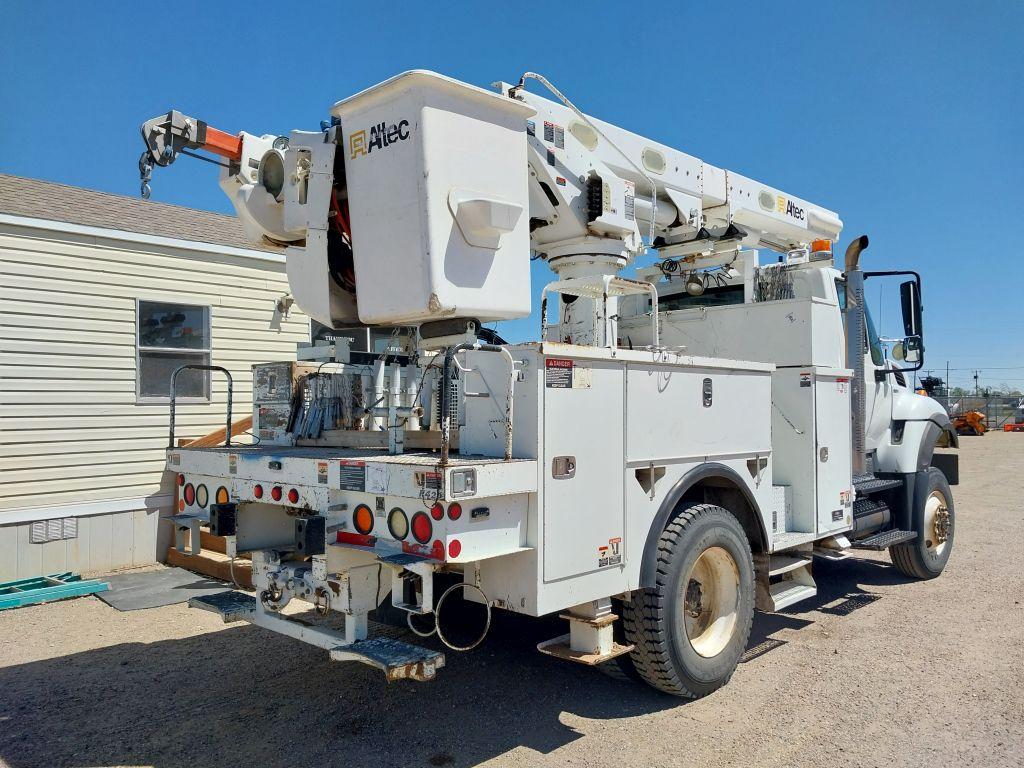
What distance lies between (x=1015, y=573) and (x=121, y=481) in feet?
31.2

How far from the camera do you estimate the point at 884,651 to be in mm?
5367

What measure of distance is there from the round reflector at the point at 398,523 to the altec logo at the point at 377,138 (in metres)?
1.78

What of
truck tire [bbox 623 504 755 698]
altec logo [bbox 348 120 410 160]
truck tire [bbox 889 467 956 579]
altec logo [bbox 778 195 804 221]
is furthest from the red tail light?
truck tire [bbox 889 467 956 579]

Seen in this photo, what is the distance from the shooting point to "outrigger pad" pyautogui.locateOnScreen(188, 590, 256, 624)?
406 cm

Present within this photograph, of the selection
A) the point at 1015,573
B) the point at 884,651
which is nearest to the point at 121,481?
the point at 884,651

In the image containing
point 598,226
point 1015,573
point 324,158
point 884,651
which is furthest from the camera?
point 1015,573

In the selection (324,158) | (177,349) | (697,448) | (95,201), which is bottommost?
(697,448)

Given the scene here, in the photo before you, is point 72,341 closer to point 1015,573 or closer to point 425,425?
point 425,425

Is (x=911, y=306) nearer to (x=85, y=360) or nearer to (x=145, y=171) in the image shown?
(x=145, y=171)

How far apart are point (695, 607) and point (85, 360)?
22.5 ft

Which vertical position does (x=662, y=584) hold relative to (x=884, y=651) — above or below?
above

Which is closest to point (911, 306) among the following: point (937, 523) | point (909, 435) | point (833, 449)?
point (909, 435)

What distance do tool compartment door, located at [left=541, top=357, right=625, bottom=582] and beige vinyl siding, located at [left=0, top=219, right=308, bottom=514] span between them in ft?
21.5

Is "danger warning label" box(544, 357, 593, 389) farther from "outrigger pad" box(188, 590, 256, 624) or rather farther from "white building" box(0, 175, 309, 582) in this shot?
"white building" box(0, 175, 309, 582)
